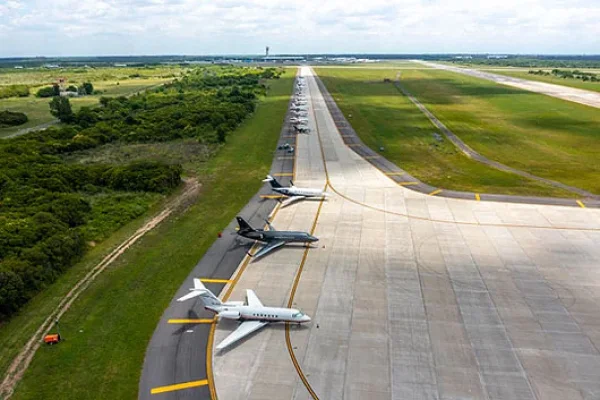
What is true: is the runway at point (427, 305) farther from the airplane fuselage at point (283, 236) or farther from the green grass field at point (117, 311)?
the green grass field at point (117, 311)

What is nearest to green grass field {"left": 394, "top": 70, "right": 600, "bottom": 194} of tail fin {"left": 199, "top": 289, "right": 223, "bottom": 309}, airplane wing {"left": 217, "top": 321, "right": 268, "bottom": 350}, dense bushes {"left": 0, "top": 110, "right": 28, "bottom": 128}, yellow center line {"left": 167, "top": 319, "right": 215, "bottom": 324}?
airplane wing {"left": 217, "top": 321, "right": 268, "bottom": 350}

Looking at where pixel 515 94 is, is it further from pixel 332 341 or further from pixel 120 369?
pixel 120 369

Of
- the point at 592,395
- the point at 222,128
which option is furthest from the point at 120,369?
the point at 222,128

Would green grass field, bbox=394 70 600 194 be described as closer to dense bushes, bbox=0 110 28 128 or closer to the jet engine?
the jet engine

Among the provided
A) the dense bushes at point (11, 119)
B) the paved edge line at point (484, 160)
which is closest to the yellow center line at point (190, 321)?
the paved edge line at point (484, 160)

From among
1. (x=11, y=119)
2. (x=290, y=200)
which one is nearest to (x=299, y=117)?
(x=290, y=200)

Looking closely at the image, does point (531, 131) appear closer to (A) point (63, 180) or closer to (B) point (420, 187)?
(B) point (420, 187)
